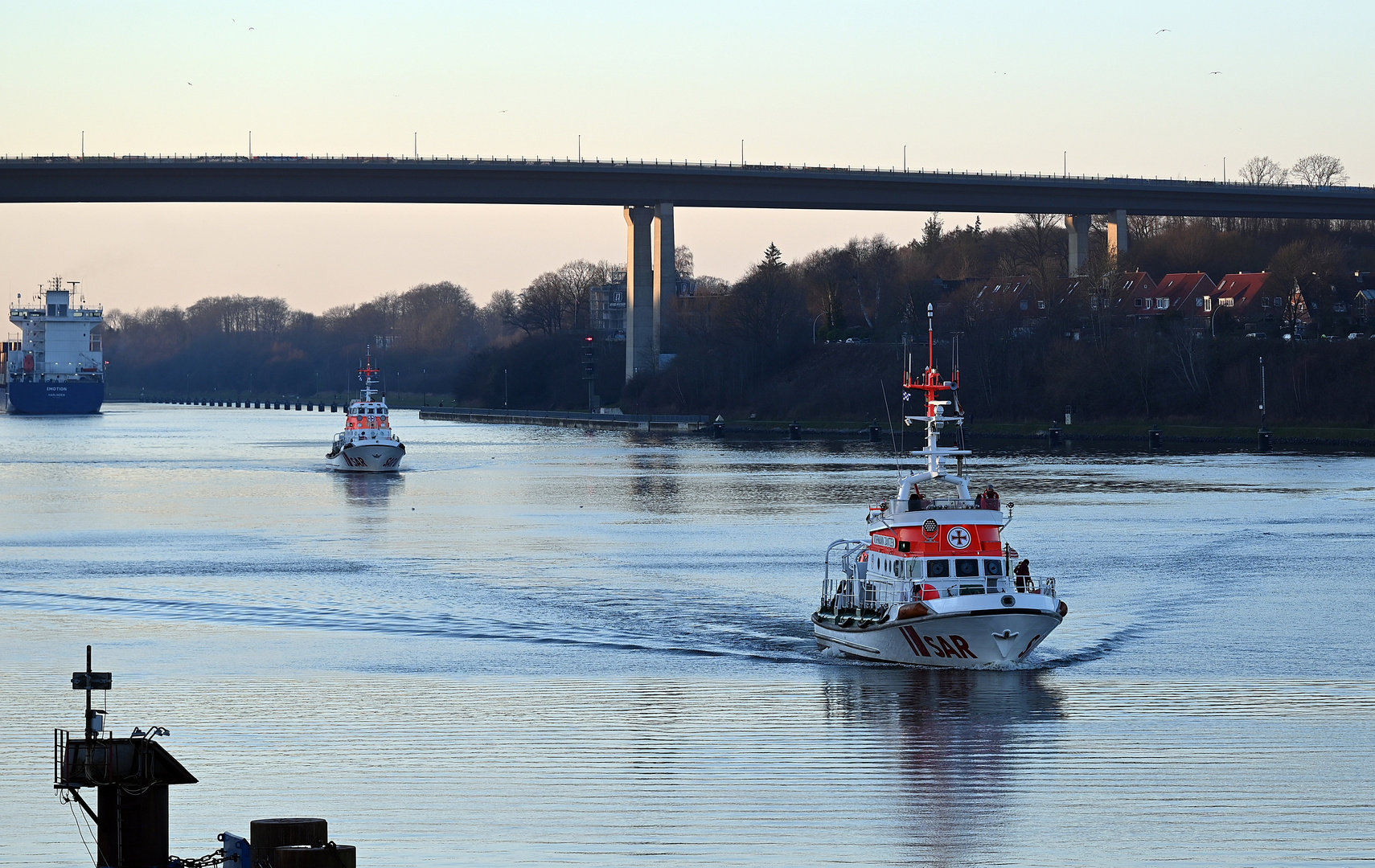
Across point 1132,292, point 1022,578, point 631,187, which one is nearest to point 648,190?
point 631,187

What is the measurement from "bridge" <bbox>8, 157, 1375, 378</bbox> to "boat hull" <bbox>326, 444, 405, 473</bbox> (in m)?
34.2

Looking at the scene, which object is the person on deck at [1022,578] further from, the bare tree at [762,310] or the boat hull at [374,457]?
the bare tree at [762,310]

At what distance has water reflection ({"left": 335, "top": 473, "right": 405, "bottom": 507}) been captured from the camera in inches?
3297

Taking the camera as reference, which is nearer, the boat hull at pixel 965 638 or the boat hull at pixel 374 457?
the boat hull at pixel 965 638

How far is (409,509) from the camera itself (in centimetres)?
7806

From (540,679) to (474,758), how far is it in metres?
8.02

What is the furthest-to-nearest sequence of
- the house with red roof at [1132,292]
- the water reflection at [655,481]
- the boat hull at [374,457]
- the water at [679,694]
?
the house with red roof at [1132,292] → the boat hull at [374,457] → the water reflection at [655,481] → the water at [679,694]

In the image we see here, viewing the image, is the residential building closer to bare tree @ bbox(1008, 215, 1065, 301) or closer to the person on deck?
bare tree @ bbox(1008, 215, 1065, 301)

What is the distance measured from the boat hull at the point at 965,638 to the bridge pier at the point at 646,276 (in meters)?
114

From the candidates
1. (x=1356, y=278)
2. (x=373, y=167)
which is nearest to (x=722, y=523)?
(x=373, y=167)

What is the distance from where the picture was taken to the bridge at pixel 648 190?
128500 mm

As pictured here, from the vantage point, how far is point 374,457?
103875mm

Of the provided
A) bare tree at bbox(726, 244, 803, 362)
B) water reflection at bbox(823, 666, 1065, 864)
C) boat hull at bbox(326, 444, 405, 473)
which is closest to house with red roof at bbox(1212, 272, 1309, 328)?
bare tree at bbox(726, 244, 803, 362)

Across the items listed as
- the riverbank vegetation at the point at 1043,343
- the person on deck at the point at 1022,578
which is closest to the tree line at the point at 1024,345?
the riverbank vegetation at the point at 1043,343
